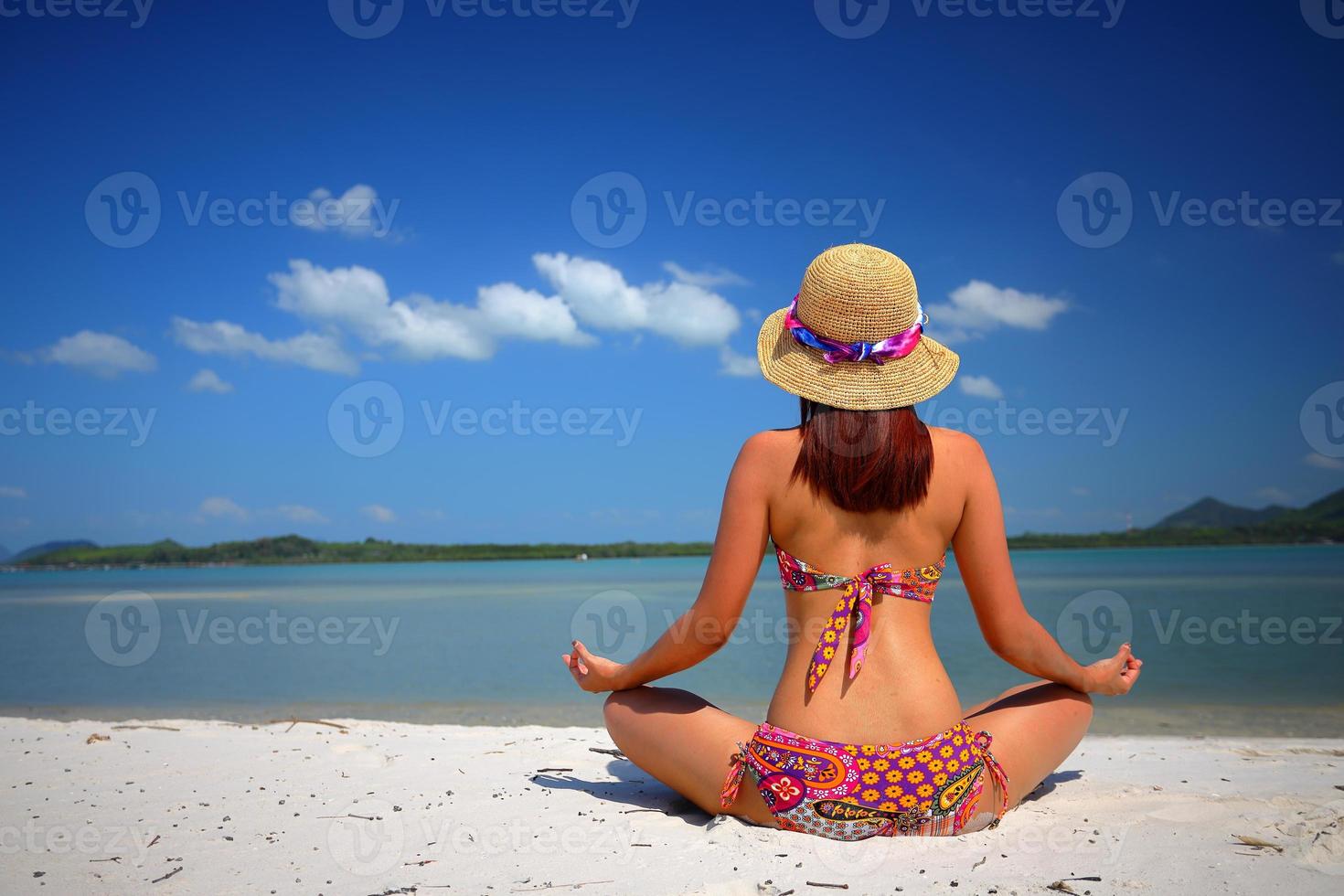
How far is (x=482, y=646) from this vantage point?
1166 centimetres

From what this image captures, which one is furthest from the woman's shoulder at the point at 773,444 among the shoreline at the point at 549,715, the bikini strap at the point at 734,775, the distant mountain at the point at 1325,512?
the distant mountain at the point at 1325,512

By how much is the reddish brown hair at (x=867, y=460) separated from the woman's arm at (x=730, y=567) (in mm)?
134

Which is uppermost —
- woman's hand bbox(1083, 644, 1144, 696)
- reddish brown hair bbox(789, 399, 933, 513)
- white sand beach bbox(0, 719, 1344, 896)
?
reddish brown hair bbox(789, 399, 933, 513)

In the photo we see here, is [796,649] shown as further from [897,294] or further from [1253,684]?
[1253,684]

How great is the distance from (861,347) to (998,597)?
3.10 ft

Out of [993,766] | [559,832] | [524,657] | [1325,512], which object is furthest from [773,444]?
[1325,512]

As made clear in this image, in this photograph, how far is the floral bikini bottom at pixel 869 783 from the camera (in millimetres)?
2508

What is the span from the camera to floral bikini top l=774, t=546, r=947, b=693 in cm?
253

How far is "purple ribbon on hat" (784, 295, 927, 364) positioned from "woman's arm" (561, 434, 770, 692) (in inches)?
13.0

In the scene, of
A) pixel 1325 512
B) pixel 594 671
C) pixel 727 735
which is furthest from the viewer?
pixel 1325 512

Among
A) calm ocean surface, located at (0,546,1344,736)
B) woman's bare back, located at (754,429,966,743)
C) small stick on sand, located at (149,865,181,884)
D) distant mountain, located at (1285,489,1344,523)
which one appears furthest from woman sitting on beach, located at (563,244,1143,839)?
distant mountain, located at (1285,489,1344,523)

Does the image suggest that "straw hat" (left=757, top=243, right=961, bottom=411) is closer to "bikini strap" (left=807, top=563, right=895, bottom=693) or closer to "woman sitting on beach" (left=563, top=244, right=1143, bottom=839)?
"woman sitting on beach" (left=563, top=244, right=1143, bottom=839)

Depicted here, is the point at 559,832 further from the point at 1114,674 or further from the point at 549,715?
the point at 549,715

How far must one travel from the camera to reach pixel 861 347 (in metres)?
2.57
